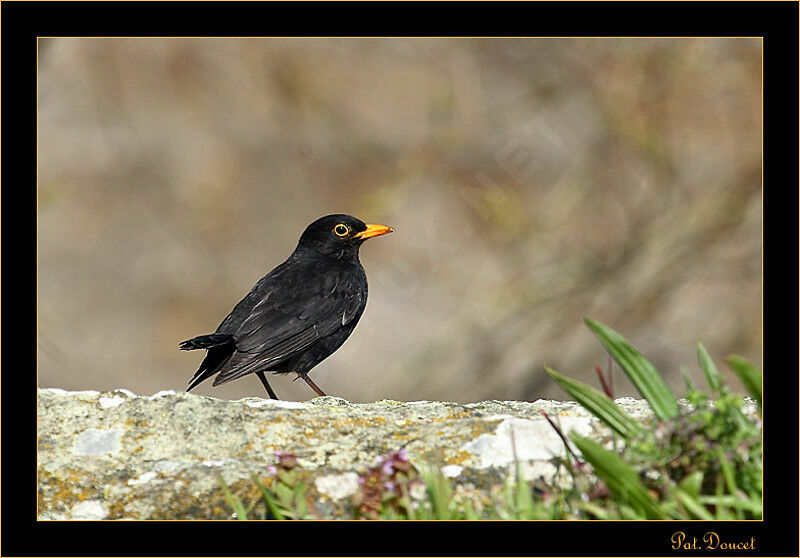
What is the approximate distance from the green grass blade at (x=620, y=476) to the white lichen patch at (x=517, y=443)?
413mm

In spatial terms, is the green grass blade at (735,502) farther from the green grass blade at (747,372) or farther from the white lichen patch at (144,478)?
the white lichen patch at (144,478)

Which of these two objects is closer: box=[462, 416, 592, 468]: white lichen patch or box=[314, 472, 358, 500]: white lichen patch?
box=[314, 472, 358, 500]: white lichen patch

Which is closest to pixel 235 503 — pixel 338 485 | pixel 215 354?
pixel 338 485

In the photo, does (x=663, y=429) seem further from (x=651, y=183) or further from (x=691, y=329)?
(x=651, y=183)

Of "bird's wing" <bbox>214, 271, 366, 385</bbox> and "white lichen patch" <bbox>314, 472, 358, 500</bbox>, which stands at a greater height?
"bird's wing" <bbox>214, 271, 366, 385</bbox>

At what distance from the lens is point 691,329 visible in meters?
9.41

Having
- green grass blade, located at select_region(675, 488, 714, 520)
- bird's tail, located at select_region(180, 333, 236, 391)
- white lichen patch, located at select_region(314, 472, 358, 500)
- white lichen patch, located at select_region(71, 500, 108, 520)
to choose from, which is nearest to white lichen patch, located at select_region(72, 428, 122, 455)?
white lichen patch, located at select_region(71, 500, 108, 520)

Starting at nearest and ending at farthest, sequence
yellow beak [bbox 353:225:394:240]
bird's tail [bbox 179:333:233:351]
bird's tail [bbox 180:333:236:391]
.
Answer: bird's tail [bbox 179:333:233:351], bird's tail [bbox 180:333:236:391], yellow beak [bbox 353:225:394:240]

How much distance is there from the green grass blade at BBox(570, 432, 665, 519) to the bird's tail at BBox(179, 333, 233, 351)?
11.1ft

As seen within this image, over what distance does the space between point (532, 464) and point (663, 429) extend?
51cm

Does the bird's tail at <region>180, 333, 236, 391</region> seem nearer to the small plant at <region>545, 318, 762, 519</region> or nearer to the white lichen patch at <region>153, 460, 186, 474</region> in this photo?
the white lichen patch at <region>153, 460, 186, 474</region>

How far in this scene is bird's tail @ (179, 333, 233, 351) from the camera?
5465 millimetres

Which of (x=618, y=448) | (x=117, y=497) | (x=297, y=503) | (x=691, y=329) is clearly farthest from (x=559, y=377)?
(x=691, y=329)

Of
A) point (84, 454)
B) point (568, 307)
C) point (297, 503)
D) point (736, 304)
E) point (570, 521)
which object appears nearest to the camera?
point (570, 521)
